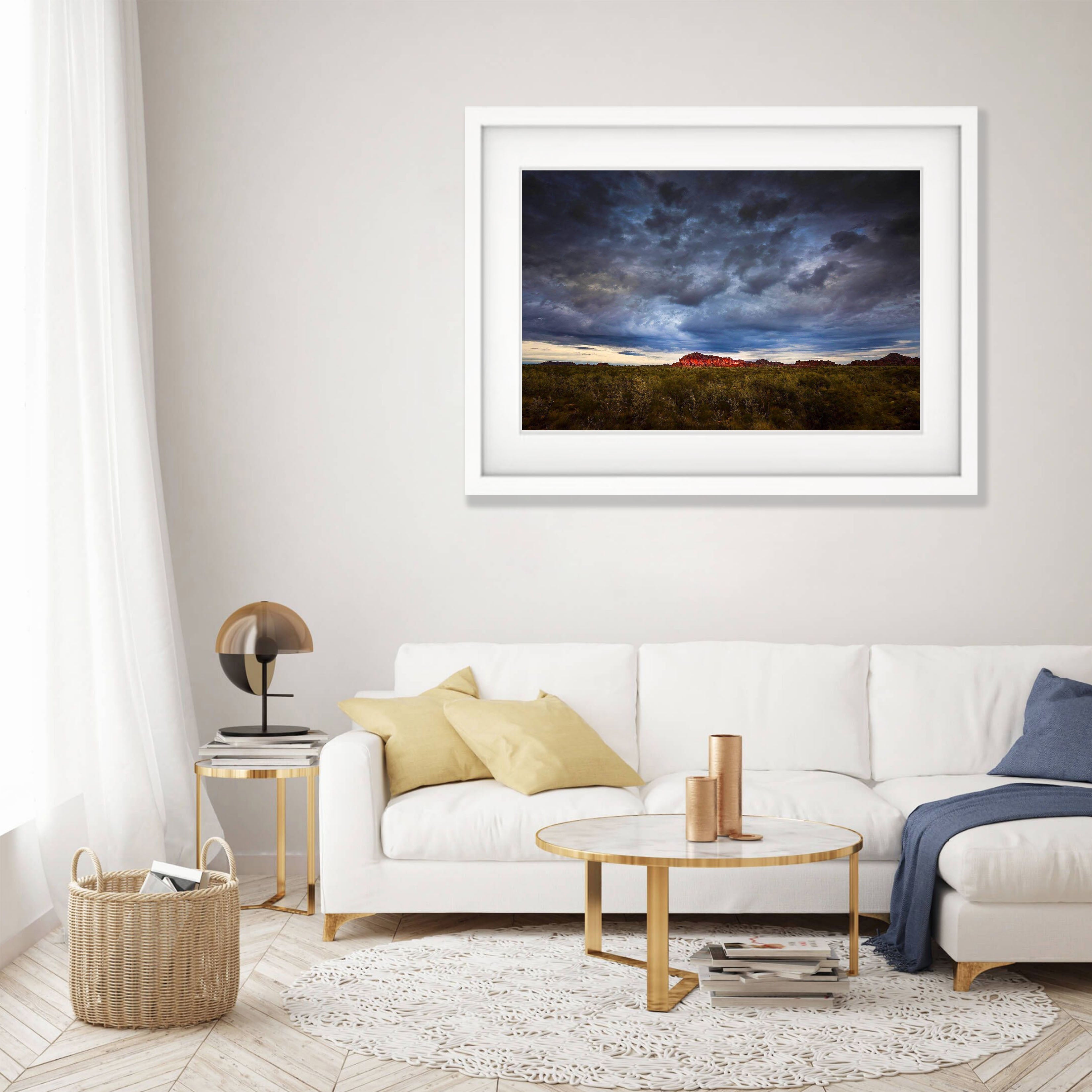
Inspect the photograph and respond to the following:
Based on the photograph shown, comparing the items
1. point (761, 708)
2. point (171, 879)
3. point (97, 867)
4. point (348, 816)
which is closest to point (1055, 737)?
point (761, 708)

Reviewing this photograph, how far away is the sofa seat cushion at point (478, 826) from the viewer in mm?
3240

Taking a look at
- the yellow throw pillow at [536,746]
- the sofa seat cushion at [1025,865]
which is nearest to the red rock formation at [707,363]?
the yellow throw pillow at [536,746]

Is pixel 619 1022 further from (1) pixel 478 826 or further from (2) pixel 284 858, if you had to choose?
(2) pixel 284 858

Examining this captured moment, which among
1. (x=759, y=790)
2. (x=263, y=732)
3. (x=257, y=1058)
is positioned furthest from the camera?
(x=263, y=732)

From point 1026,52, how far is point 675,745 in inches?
113

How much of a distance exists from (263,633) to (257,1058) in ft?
5.29

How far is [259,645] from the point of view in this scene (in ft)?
12.4

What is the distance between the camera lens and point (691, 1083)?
2.29m

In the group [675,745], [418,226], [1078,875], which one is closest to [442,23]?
[418,226]

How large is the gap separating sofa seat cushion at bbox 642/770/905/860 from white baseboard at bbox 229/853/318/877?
1.43 m

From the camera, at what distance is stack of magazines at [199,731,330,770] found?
12.0ft

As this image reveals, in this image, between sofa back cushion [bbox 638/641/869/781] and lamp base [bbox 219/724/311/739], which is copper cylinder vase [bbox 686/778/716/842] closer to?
sofa back cushion [bbox 638/641/869/781]

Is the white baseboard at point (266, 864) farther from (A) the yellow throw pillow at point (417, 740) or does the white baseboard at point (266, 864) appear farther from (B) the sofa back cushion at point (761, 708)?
(B) the sofa back cushion at point (761, 708)

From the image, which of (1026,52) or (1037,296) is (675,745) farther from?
(1026,52)
